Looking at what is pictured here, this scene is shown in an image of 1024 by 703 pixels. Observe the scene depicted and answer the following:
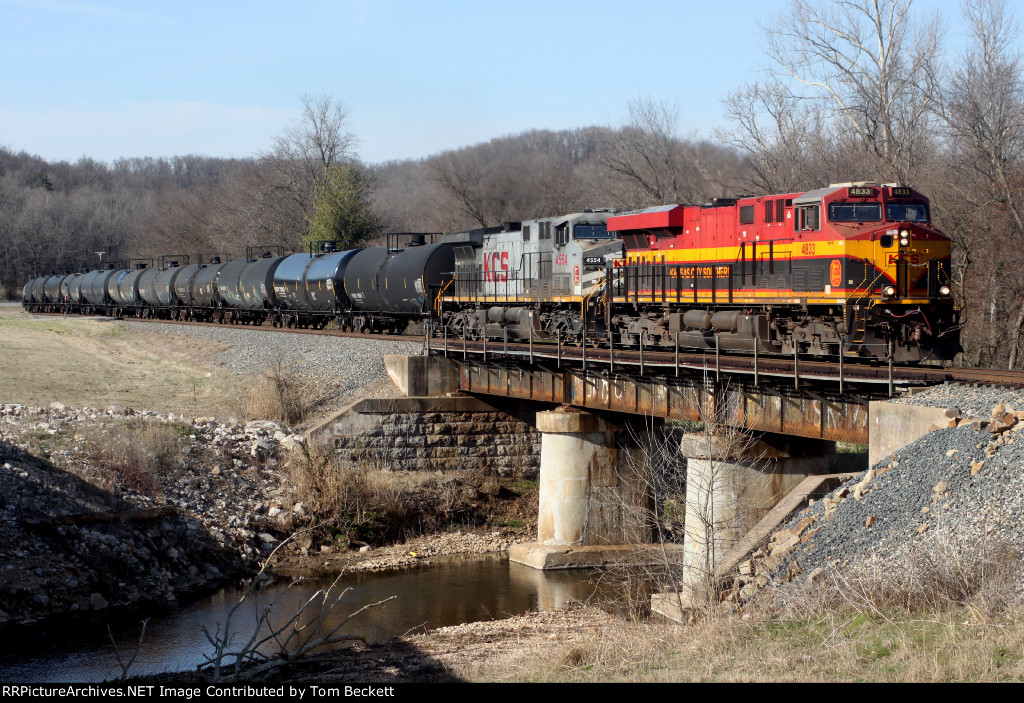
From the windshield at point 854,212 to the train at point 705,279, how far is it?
26 millimetres

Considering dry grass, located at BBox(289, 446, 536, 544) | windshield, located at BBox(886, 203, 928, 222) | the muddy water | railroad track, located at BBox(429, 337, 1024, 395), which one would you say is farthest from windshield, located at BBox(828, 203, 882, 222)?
dry grass, located at BBox(289, 446, 536, 544)

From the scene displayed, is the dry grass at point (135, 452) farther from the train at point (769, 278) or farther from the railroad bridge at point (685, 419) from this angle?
the train at point (769, 278)

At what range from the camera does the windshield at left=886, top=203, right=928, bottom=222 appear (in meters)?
18.4

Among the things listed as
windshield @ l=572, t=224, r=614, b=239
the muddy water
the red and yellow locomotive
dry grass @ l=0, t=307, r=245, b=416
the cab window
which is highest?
windshield @ l=572, t=224, r=614, b=239

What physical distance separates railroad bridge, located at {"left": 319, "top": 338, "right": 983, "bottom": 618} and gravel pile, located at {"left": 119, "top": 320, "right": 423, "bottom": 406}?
335 centimetres

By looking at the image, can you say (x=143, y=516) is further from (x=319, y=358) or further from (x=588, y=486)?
(x=319, y=358)

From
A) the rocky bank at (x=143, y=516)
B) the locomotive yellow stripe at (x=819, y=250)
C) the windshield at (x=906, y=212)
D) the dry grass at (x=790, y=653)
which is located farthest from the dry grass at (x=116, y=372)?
the dry grass at (x=790, y=653)

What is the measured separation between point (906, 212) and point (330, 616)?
1345 cm

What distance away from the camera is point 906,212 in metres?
18.5

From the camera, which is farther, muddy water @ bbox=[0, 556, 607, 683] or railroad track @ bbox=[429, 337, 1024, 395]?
muddy water @ bbox=[0, 556, 607, 683]

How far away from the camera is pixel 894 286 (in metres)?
17.6

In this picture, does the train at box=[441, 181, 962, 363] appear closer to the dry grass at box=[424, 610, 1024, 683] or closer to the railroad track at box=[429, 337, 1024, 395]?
the railroad track at box=[429, 337, 1024, 395]

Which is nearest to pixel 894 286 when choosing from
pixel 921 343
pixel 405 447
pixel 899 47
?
pixel 921 343

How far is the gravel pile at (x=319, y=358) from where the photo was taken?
31603 mm
